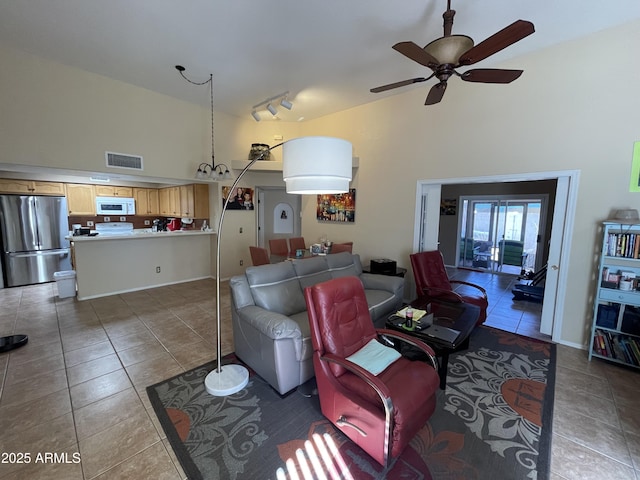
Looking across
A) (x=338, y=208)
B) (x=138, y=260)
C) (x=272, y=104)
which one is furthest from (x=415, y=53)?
(x=138, y=260)

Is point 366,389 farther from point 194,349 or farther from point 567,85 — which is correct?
point 567,85

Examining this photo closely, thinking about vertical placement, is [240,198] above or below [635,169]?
below

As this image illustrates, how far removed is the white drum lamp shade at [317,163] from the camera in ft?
6.59

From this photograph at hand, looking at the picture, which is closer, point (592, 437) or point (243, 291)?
point (592, 437)

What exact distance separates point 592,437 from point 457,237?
20.4 ft

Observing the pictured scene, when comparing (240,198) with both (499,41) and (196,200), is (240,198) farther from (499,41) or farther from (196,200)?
(499,41)

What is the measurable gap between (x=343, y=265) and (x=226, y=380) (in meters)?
2.09

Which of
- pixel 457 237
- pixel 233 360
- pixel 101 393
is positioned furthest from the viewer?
pixel 457 237

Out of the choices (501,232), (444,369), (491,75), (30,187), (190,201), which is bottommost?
(444,369)

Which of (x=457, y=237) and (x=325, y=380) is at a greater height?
(x=457, y=237)

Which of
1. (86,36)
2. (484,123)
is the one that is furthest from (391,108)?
(86,36)

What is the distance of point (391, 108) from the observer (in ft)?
15.0

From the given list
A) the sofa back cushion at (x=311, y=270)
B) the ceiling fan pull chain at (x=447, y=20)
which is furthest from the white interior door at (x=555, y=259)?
the sofa back cushion at (x=311, y=270)

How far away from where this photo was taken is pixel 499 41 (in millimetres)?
1834
